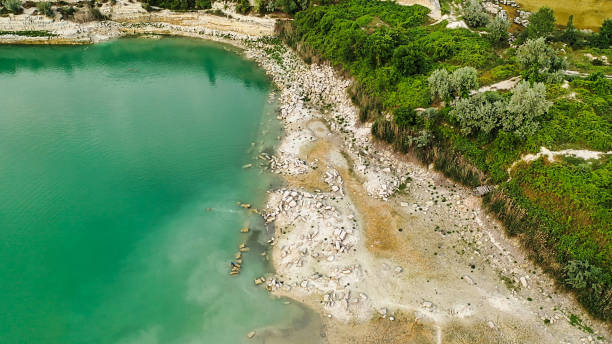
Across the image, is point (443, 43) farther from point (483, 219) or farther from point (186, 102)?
point (186, 102)

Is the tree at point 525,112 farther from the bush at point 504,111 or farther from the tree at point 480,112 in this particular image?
the tree at point 480,112

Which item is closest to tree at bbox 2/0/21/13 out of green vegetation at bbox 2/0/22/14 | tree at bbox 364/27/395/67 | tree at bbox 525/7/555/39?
green vegetation at bbox 2/0/22/14

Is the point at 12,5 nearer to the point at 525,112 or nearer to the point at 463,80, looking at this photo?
the point at 463,80

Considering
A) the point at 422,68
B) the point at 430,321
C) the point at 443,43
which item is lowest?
the point at 430,321

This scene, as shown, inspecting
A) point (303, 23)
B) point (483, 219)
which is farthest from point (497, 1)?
point (483, 219)

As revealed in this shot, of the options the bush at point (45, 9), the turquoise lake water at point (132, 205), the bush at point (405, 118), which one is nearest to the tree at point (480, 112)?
the bush at point (405, 118)

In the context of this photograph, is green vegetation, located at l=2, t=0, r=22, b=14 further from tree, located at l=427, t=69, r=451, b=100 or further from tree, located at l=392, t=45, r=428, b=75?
tree, located at l=427, t=69, r=451, b=100
